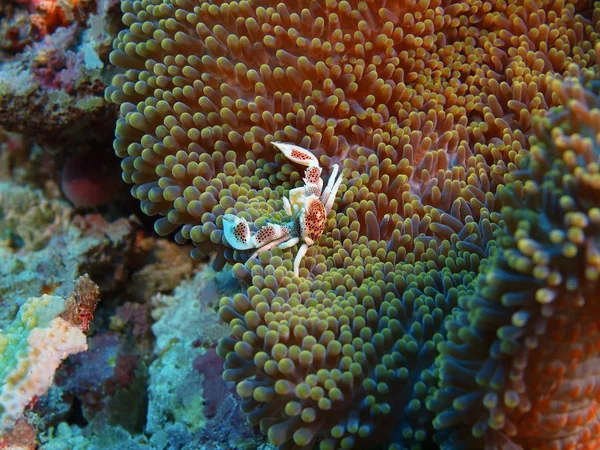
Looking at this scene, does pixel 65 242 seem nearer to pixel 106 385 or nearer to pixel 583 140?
pixel 106 385

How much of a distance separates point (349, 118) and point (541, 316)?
1985 mm

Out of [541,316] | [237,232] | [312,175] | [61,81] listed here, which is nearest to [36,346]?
[237,232]

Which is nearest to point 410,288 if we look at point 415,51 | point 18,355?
point 415,51

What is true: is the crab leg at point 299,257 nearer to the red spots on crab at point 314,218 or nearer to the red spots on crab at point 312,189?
the red spots on crab at point 314,218

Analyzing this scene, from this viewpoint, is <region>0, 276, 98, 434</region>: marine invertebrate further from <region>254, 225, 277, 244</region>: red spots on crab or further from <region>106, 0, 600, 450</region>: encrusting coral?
<region>254, 225, 277, 244</region>: red spots on crab

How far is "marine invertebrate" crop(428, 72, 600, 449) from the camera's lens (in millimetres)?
1761

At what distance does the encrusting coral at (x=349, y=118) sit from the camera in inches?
116

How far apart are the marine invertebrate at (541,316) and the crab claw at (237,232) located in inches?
52.4

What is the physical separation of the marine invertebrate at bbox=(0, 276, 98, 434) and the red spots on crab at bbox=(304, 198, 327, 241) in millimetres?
1713

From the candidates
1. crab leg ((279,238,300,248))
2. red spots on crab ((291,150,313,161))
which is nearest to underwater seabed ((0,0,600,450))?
crab leg ((279,238,300,248))

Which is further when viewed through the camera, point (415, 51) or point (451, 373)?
point (415, 51)

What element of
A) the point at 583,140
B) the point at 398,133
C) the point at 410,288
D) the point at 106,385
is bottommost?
the point at 106,385

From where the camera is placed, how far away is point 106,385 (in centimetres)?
416

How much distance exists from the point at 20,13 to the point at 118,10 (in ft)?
4.72
